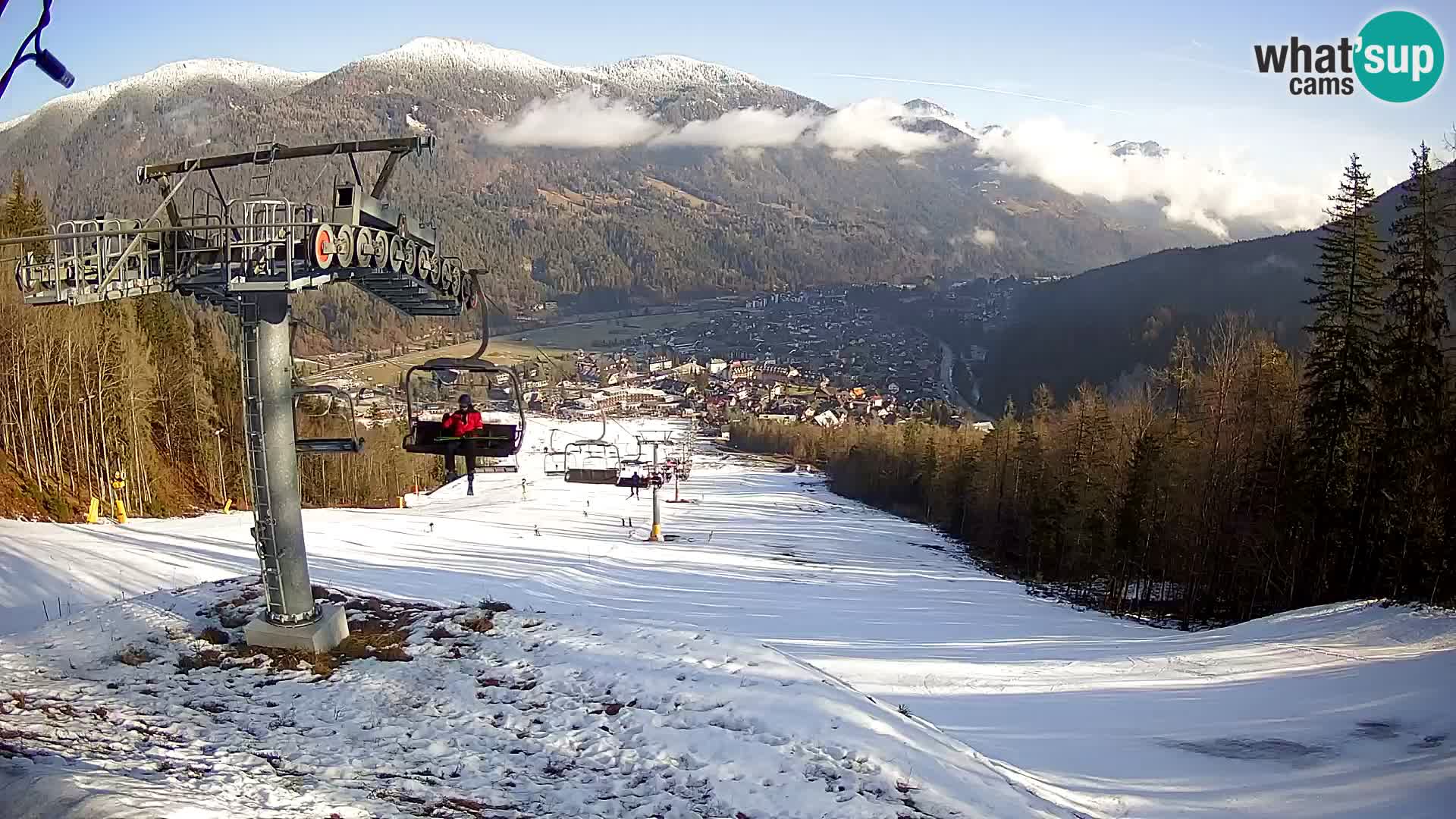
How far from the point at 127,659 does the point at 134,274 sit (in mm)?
4520

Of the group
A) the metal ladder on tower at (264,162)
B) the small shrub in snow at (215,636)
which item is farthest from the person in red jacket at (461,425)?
the small shrub in snow at (215,636)

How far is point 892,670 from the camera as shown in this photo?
16.6 meters

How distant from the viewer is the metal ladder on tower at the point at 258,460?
9.84m

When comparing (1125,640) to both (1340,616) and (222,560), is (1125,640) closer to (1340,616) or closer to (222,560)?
(1340,616)

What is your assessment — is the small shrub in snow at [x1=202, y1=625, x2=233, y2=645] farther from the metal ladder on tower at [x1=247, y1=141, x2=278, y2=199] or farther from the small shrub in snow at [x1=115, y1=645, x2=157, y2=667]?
the metal ladder on tower at [x1=247, y1=141, x2=278, y2=199]

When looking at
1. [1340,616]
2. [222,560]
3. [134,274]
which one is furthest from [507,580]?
[1340,616]

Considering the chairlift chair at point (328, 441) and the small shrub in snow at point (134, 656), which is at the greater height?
the chairlift chair at point (328, 441)

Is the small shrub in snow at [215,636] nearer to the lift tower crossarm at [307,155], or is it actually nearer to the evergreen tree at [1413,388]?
the lift tower crossarm at [307,155]

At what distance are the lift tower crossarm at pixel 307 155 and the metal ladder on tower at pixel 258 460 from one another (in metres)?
1.66

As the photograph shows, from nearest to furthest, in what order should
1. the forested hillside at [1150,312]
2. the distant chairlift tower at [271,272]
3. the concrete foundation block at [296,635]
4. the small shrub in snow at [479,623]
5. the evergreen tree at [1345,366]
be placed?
the distant chairlift tower at [271,272], the concrete foundation block at [296,635], the small shrub in snow at [479,623], the evergreen tree at [1345,366], the forested hillside at [1150,312]

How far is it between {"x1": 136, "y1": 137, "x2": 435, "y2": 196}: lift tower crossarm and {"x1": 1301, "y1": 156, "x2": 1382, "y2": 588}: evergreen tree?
78.5ft

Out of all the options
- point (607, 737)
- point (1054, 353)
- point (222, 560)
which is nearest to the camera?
point (607, 737)

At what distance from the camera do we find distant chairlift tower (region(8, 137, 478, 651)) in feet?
29.4

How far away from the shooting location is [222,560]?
2069 cm
